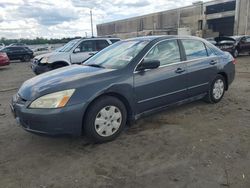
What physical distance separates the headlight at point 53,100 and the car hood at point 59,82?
65mm

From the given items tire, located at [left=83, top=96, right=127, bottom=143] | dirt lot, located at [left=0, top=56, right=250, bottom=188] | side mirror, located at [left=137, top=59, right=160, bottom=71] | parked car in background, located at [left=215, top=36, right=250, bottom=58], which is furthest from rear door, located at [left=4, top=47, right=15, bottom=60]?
tire, located at [left=83, top=96, right=127, bottom=143]

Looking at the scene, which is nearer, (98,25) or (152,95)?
(152,95)

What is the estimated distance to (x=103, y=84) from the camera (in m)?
3.96

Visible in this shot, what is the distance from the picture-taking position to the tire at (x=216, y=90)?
18.9 ft

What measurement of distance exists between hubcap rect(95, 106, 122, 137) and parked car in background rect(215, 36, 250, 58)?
1470 centimetres

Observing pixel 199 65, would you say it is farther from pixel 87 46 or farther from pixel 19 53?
pixel 19 53

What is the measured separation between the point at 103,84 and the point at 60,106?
0.71 m

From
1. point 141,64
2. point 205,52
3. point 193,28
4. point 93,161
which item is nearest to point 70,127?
point 93,161

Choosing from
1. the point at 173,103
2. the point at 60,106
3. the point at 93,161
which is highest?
the point at 60,106

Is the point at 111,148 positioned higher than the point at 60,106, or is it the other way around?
the point at 60,106

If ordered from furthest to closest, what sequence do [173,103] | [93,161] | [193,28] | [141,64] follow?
[193,28]
[173,103]
[141,64]
[93,161]

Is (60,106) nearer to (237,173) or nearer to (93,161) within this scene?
(93,161)

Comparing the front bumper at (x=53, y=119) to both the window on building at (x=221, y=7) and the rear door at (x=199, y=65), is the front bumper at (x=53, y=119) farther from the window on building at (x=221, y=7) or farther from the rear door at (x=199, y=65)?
the window on building at (x=221, y=7)

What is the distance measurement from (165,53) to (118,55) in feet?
2.75
